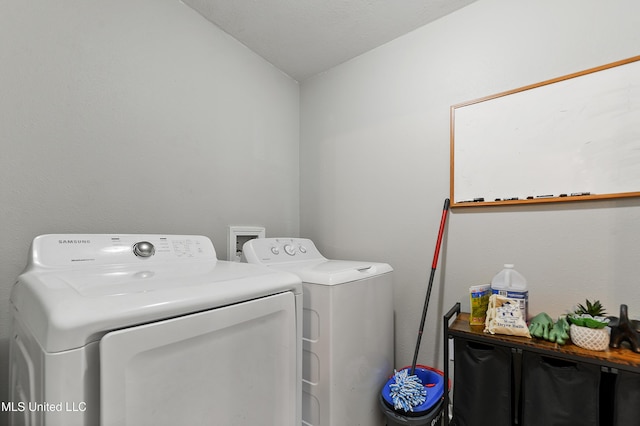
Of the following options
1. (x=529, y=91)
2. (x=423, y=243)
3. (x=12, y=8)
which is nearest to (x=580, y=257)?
(x=423, y=243)

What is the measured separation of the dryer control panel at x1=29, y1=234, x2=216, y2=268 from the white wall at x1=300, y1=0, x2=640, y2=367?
1157mm

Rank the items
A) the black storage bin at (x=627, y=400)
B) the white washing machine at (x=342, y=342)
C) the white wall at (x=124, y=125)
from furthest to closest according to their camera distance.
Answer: the white washing machine at (x=342, y=342), the white wall at (x=124, y=125), the black storage bin at (x=627, y=400)

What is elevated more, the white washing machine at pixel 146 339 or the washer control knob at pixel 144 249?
the washer control knob at pixel 144 249

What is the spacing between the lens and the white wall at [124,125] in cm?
109

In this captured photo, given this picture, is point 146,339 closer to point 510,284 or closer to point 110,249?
point 110,249

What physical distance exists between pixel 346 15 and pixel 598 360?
6.59 feet

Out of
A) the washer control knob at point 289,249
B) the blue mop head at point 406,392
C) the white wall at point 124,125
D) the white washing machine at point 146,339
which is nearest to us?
the white washing machine at point 146,339

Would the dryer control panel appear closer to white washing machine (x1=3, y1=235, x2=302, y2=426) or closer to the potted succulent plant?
A: white washing machine (x1=3, y1=235, x2=302, y2=426)

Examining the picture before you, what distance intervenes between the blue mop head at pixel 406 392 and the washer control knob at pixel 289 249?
2.91ft

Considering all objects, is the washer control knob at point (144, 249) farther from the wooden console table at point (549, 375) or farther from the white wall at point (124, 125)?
the wooden console table at point (549, 375)

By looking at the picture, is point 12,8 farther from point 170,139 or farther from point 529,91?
point 529,91

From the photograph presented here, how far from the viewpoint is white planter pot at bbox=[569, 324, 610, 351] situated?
3.36ft

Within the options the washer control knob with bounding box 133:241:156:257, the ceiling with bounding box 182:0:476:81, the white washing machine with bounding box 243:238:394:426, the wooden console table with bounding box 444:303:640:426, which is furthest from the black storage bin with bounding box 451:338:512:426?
the ceiling with bounding box 182:0:476:81

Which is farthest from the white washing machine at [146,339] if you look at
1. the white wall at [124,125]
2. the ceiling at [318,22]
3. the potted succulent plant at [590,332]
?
the ceiling at [318,22]
